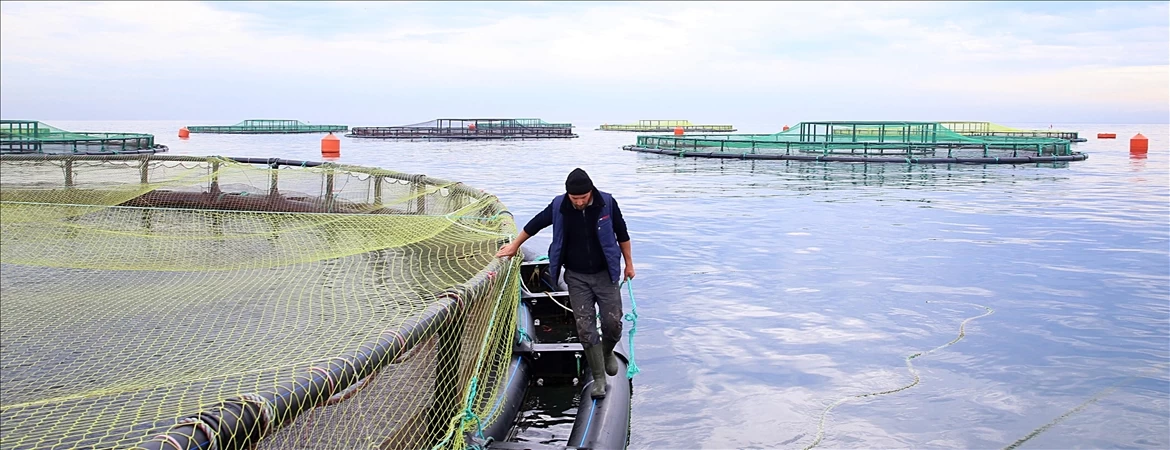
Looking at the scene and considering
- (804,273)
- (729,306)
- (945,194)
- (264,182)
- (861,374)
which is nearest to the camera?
(861,374)

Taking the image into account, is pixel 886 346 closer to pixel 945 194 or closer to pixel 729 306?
pixel 729 306

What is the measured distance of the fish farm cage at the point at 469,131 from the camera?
84062mm

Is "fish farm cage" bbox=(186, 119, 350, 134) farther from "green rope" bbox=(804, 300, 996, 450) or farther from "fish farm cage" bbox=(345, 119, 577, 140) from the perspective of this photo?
"green rope" bbox=(804, 300, 996, 450)

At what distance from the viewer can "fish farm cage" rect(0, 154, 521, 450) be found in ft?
12.8

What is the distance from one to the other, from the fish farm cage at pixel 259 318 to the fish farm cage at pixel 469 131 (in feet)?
228

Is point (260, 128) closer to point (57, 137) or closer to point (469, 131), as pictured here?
point (469, 131)

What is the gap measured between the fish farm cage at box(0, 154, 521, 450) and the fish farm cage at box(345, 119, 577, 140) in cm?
6963

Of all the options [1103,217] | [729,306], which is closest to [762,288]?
[729,306]

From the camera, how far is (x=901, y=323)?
36.5 ft

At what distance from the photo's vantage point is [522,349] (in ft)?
26.9

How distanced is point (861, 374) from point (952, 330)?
7.34 ft

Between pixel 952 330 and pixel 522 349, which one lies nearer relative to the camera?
pixel 522 349

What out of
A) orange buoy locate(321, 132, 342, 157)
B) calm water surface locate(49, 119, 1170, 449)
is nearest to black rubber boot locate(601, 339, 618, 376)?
calm water surface locate(49, 119, 1170, 449)

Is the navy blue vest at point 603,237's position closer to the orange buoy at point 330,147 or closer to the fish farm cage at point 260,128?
the orange buoy at point 330,147
